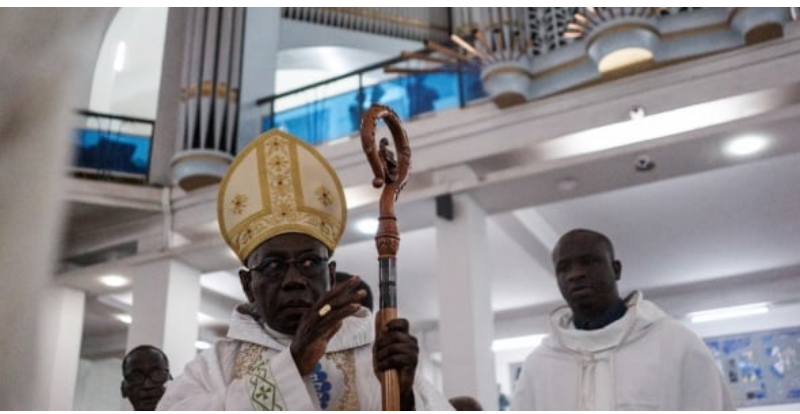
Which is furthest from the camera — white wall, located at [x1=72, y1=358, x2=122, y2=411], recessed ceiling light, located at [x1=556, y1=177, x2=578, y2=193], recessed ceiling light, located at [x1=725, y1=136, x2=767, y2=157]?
white wall, located at [x1=72, y1=358, x2=122, y2=411]

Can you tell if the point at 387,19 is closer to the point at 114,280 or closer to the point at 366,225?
the point at 366,225

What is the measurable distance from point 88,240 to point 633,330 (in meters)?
7.42

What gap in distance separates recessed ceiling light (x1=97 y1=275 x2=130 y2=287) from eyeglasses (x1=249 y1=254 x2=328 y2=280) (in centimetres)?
758

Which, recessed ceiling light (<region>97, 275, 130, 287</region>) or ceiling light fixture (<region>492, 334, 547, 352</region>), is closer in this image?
recessed ceiling light (<region>97, 275, 130, 287</region>)

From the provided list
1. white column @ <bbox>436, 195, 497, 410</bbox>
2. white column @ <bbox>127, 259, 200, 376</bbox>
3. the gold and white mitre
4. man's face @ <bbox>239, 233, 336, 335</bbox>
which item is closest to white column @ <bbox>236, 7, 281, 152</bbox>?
white column @ <bbox>127, 259, 200, 376</bbox>

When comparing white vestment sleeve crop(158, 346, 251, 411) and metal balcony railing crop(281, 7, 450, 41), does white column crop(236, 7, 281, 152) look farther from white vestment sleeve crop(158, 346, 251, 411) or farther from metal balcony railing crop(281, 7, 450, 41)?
white vestment sleeve crop(158, 346, 251, 411)

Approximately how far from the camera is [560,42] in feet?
23.2

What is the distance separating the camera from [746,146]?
6.59 meters

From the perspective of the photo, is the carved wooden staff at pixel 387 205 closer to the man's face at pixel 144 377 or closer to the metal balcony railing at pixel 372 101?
the man's face at pixel 144 377

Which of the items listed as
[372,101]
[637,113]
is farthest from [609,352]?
[372,101]

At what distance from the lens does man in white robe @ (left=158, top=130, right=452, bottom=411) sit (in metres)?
2.00

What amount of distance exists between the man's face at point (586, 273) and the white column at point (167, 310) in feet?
19.7

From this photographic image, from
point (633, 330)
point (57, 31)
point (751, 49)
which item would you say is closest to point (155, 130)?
point (751, 49)

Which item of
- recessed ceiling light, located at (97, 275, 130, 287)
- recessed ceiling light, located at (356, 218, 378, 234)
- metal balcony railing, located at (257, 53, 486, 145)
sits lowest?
recessed ceiling light, located at (97, 275, 130, 287)
